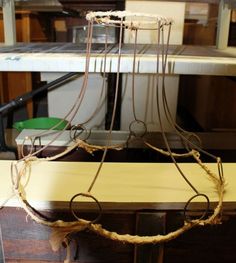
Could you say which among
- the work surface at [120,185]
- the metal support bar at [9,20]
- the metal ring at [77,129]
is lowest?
the metal ring at [77,129]

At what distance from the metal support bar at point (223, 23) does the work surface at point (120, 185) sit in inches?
21.9

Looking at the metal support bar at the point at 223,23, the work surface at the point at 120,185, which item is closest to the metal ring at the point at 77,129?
the work surface at the point at 120,185

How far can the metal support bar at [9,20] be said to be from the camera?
0.99 metres

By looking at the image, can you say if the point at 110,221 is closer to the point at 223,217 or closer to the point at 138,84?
the point at 223,217

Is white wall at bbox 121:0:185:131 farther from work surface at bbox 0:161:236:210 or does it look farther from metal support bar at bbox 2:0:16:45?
work surface at bbox 0:161:236:210

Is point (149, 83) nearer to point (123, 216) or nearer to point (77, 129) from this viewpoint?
point (77, 129)

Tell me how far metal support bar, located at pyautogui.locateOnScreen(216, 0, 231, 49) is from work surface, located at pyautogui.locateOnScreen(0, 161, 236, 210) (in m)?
0.56

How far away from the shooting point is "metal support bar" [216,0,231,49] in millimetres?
1022

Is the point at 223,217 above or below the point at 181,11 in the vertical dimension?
below

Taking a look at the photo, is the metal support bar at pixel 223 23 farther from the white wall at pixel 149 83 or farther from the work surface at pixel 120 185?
the work surface at pixel 120 185

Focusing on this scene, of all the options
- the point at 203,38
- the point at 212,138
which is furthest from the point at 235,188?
the point at 203,38

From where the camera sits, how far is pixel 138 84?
1612 millimetres

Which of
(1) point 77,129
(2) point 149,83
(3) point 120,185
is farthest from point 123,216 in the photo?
(2) point 149,83

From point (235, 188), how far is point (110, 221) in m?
0.25
